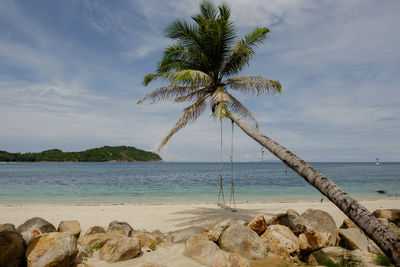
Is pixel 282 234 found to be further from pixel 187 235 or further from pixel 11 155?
pixel 11 155

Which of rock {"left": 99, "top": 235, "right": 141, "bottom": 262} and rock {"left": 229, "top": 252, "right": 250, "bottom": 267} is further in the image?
rock {"left": 99, "top": 235, "right": 141, "bottom": 262}

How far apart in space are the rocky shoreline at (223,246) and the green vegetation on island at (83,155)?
142115mm

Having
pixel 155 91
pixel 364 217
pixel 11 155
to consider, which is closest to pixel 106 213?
pixel 155 91

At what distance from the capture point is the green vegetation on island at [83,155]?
440ft

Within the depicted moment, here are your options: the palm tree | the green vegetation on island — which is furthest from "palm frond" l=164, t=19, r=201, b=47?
the green vegetation on island

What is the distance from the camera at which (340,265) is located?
5.02 meters

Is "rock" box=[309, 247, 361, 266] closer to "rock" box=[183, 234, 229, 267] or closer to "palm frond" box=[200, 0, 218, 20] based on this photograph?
"rock" box=[183, 234, 229, 267]

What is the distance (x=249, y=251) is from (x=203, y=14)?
8.64 m

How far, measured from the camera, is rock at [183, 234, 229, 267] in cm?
486

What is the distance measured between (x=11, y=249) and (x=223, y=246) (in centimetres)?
409

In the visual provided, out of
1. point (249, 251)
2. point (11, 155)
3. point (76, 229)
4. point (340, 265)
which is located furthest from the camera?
point (11, 155)

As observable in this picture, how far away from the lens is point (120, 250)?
17.2 feet

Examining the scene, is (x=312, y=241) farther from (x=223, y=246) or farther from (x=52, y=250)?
(x=52, y=250)

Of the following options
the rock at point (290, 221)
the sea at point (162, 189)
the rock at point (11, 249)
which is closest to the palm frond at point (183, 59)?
the sea at point (162, 189)
